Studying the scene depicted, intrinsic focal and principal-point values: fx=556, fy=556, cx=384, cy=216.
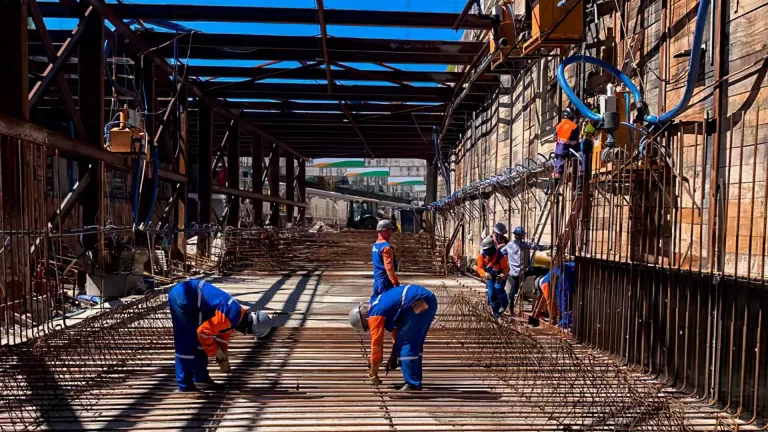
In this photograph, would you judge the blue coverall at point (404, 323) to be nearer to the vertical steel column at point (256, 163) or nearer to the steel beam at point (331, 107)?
the steel beam at point (331, 107)

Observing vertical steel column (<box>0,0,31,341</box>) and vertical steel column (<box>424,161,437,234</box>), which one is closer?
vertical steel column (<box>0,0,31,341</box>)

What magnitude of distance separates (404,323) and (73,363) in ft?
12.0

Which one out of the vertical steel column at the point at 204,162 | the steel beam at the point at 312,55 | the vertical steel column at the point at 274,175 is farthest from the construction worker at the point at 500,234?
the vertical steel column at the point at 274,175

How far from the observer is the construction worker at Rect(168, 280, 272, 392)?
5.05m

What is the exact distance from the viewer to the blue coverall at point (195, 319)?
16.6 ft

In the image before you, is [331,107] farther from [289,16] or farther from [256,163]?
[289,16]

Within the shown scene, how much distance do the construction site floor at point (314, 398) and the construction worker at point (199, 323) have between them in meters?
0.29

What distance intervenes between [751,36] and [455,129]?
17.2 m

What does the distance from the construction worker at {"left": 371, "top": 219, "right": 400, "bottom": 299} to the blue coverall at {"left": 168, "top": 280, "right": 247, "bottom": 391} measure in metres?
2.13

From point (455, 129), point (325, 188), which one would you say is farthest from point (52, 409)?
point (325, 188)

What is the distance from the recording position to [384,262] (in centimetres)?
691

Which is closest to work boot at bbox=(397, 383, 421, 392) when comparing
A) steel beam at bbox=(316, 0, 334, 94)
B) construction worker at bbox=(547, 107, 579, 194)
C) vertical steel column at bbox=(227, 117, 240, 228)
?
construction worker at bbox=(547, 107, 579, 194)

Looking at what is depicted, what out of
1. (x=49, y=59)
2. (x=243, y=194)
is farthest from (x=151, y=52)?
(x=243, y=194)

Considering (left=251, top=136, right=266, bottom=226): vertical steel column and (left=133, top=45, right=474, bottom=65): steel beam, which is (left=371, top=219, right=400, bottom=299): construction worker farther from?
(left=251, top=136, right=266, bottom=226): vertical steel column
